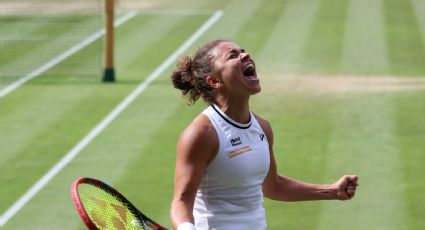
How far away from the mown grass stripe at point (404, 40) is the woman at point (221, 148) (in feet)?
42.5

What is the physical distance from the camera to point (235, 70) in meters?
6.19

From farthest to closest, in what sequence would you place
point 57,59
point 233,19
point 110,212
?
point 233,19, point 57,59, point 110,212

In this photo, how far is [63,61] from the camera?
2073 cm

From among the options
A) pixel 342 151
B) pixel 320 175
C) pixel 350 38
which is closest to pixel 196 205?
pixel 320 175

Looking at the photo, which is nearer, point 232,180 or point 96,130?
point 232,180

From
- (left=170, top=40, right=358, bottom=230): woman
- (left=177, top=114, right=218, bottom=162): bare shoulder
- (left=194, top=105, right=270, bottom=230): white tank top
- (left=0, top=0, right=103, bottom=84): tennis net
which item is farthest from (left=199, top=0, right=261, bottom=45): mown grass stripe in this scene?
(left=177, top=114, right=218, bottom=162): bare shoulder

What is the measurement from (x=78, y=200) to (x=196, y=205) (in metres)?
0.71

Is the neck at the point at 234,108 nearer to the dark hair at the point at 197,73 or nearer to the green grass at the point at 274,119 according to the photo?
the dark hair at the point at 197,73

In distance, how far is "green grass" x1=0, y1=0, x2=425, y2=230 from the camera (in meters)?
11.9

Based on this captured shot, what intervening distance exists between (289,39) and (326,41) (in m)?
0.82

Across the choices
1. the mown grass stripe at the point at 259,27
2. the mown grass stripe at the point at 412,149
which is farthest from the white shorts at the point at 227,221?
the mown grass stripe at the point at 259,27

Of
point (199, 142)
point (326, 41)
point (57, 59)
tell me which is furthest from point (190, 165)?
point (326, 41)

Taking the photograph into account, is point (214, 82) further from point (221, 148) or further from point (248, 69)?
point (221, 148)

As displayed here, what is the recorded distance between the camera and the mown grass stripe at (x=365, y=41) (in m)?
19.5
